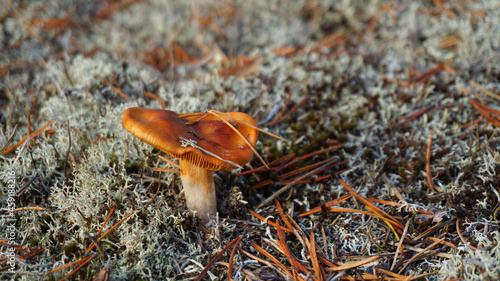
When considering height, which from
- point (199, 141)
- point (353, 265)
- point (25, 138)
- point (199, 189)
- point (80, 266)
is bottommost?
point (353, 265)

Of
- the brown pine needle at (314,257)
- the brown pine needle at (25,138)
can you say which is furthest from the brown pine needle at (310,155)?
the brown pine needle at (25,138)

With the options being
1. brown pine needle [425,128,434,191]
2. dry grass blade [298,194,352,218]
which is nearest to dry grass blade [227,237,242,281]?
dry grass blade [298,194,352,218]

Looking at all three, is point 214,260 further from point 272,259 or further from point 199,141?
point 199,141

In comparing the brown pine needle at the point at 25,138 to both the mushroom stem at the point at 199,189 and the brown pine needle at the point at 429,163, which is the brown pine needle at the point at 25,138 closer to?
the mushroom stem at the point at 199,189

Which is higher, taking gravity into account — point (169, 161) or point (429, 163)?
point (169, 161)

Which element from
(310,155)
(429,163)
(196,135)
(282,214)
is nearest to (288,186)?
(282,214)

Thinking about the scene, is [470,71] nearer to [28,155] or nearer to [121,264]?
[121,264]
